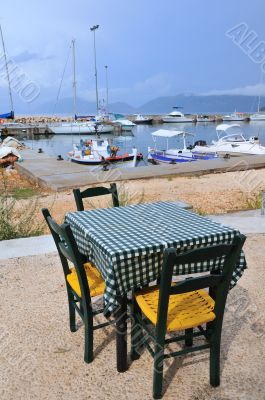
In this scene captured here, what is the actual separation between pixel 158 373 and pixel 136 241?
81cm

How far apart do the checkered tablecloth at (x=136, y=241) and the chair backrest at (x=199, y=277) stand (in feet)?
0.83

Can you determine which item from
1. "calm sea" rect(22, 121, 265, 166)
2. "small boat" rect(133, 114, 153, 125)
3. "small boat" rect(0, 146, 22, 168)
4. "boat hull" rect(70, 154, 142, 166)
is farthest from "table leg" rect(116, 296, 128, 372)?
"small boat" rect(133, 114, 153, 125)

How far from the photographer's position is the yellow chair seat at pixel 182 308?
2.34 meters

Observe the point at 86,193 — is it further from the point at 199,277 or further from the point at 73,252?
the point at 199,277

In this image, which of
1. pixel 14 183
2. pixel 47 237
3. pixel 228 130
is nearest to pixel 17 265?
pixel 47 237

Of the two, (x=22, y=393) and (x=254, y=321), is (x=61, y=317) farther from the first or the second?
(x=254, y=321)

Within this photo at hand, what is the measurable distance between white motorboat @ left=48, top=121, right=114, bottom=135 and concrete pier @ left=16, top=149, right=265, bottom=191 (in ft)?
111

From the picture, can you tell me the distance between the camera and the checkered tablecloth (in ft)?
7.54

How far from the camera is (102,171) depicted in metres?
13.7

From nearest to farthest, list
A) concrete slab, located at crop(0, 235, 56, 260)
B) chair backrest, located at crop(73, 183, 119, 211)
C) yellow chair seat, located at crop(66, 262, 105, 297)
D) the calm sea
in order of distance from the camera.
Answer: yellow chair seat, located at crop(66, 262, 105, 297)
chair backrest, located at crop(73, 183, 119, 211)
concrete slab, located at crop(0, 235, 56, 260)
the calm sea

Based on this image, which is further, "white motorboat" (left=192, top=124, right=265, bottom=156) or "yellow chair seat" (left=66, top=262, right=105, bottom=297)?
"white motorboat" (left=192, top=124, right=265, bottom=156)

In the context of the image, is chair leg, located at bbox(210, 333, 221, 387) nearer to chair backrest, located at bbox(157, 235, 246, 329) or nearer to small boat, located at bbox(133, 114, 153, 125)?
chair backrest, located at bbox(157, 235, 246, 329)

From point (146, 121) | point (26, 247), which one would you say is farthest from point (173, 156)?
point (146, 121)

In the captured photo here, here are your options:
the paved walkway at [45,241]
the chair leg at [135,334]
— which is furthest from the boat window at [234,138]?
the chair leg at [135,334]
